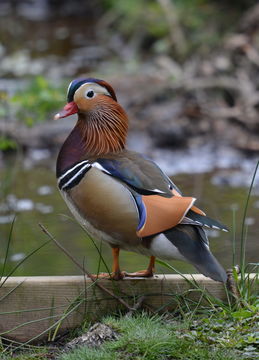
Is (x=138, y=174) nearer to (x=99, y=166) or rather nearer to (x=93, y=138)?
(x=99, y=166)

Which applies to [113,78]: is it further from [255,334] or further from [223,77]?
[255,334]

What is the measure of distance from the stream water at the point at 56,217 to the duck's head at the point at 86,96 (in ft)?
3.40

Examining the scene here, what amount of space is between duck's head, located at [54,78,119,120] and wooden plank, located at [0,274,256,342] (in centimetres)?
73

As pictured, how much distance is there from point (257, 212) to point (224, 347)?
3271 mm

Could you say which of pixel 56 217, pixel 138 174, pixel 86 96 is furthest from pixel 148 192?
pixel 56 217

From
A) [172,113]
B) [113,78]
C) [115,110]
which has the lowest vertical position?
[115,110]

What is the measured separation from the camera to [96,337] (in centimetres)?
309

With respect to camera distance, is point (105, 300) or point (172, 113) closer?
point (105, 300)

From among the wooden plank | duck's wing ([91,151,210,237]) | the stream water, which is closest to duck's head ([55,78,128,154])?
duck's wing ([91,151,210,237])

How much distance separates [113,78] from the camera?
31.9 feet

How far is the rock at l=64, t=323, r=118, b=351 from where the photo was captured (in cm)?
308

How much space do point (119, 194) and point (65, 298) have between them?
0.51 metres

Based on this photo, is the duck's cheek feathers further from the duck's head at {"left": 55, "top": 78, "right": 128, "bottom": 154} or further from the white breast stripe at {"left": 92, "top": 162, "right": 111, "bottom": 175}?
the white breast stripe at {"left": 92, "top": 162, "right": 111, "bottom": 175}

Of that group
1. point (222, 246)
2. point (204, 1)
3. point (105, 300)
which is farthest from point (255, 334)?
point (204, 1)
